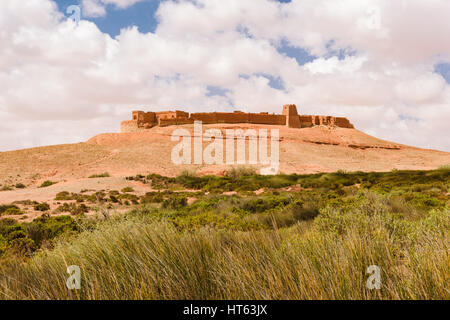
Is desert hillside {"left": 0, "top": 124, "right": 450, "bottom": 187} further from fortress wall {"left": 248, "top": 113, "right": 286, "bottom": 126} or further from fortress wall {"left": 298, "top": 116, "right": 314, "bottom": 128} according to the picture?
fortress wall {"left": 248, "top": 113, "right": 286, "bottom": 126}

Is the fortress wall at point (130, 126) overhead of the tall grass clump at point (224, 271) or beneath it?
overhead

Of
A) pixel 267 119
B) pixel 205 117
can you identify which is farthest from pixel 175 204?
pixel 267 119

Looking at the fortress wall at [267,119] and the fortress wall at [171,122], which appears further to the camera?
the fortress wall at [267,119]

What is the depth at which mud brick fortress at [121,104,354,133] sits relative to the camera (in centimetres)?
7819

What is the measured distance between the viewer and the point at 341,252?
279 cm

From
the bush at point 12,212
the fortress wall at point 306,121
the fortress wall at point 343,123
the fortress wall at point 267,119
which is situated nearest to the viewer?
the bush at point 12,212

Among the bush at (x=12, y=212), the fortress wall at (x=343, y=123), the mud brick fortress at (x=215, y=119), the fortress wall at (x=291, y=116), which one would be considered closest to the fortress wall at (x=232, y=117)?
the mud brick fortress at (x=215, y=119)

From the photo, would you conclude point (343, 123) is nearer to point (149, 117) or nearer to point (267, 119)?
point (267, 119)

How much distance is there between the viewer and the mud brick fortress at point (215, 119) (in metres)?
78.2

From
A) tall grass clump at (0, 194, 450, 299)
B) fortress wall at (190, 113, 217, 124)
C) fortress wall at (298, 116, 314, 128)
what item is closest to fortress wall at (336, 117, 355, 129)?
fortress wall at (298, 116, 314, 128)

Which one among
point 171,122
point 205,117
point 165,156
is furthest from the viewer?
point 205,117

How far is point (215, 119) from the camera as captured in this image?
80688 mm

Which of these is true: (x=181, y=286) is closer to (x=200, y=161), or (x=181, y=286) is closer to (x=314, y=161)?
(x=200, y=161)

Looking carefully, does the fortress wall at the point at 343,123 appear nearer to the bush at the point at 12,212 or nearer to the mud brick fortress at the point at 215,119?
the mud brick fortress at the point at 215,119
